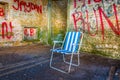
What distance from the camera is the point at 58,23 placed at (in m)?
10.3

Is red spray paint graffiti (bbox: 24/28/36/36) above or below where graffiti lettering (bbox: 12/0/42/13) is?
A: below

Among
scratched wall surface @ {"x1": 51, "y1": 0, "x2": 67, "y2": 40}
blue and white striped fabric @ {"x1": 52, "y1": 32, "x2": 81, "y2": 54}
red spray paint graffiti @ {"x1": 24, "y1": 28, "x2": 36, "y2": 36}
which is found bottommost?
blue and white striped fabric @ {"x1": 52, "y1": 32, "x2": 81, "y2": 54}

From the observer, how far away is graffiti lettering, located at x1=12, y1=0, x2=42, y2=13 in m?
8.25

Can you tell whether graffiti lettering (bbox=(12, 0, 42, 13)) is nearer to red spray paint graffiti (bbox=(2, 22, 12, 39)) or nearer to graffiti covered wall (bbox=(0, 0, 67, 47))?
graffiti covered wall (bbox=(0, 0, 67, 47))

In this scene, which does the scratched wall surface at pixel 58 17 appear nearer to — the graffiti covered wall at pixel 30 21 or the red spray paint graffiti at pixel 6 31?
the graffiti covered wall at pixel 30 21

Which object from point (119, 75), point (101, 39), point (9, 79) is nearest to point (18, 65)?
point (9, 79)

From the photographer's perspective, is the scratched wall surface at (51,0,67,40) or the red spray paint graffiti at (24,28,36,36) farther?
the scratched wall surface at (51,0,67,40)

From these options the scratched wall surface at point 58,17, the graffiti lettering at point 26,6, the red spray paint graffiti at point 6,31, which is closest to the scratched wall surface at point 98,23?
the graffiti lettering at point 26,6

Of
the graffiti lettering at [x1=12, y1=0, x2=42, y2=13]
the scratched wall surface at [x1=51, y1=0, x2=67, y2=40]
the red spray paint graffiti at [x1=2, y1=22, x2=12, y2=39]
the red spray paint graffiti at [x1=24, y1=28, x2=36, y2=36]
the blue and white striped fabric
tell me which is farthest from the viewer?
the scratched wall surface at [x1=51, y1=0, x2=67, y2=40]

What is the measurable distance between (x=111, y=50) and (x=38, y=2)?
4597 mm

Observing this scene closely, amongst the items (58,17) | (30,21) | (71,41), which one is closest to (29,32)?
(30,21)

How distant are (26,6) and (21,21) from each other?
2.55 ft

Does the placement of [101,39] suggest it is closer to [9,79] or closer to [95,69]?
[95,69]

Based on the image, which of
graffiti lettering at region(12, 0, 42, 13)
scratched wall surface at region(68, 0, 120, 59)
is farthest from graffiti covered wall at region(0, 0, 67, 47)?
scratched wall surface at region(68, 0, 120, 59)
